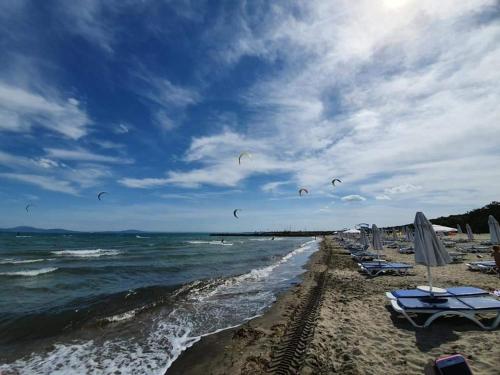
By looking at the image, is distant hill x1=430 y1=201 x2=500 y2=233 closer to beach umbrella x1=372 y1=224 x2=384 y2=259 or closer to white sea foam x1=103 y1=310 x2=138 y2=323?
beach umbrella x1=372 y1=224 x2=384 y2=259

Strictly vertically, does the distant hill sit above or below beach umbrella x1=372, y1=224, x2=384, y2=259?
above

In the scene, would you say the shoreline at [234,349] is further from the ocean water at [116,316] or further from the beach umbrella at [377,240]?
the beach umbrella at [377,240]

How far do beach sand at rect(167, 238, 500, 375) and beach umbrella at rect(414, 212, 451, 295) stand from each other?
4.18 ft

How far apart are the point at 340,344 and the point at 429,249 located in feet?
10.2

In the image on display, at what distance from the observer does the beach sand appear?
17.0 ft

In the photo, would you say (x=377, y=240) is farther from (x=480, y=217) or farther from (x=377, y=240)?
(x=480, y=217)

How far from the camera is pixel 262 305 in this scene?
35.4 feet

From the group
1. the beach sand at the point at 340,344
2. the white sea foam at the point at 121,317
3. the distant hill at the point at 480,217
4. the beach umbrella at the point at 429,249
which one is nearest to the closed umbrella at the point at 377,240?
the beach sand at the point at 340,344

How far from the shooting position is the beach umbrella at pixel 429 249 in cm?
713

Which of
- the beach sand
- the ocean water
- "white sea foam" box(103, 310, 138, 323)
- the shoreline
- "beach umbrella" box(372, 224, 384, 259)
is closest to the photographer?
the beach sand

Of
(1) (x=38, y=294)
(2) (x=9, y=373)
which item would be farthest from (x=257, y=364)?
(1) (x=38, y=294)

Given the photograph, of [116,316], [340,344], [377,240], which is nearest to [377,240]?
[377,240]

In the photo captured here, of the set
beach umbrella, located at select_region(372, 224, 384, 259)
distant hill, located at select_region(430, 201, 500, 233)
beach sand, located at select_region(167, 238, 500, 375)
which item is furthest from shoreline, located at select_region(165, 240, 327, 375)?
distant hill, located at select_region(430, 201, 500, 233)

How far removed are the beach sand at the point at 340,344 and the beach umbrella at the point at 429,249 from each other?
1275 mm
